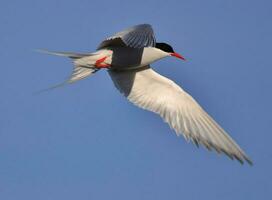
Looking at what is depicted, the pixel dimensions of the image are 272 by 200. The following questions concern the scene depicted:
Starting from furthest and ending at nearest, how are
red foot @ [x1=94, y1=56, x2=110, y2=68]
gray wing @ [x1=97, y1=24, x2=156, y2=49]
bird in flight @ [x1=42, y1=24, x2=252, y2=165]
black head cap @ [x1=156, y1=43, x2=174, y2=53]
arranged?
1. black head cap @ [x1=156, y1=43, x2=174, y2=53]
2. red foot @ [x1=94, y1=56, x2=110, y2=68]
3. bird in flight @ [x1=42, y1=24, x2=252, y2=165]
4. gray wing @ [x1=97, y1=24, x2=156, y2=49]

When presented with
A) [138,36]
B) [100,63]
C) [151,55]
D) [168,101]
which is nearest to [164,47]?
[151,55]

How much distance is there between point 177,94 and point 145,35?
208cm

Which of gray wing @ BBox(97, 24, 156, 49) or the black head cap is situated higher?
gray wing @ BBox(97, 24, 156, 49)

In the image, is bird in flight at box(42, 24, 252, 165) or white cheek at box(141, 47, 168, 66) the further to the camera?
white cheek at box(141, 47, 168, 66)

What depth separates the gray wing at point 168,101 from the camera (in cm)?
1026

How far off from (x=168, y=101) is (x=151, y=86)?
0.37 metres

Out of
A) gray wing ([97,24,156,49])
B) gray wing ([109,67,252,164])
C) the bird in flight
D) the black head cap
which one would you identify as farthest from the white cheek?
gray wing ([97,24,156,49])

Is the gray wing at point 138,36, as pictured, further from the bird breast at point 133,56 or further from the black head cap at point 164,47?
the black head cap at point 164,47

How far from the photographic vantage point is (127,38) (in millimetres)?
8852

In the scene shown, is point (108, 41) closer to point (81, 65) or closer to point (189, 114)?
point (81, 65)

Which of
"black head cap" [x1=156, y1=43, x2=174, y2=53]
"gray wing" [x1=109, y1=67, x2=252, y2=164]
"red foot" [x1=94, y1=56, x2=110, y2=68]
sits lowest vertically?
"gray wing" [x1=109, y1=67, x2=252, y2=164]

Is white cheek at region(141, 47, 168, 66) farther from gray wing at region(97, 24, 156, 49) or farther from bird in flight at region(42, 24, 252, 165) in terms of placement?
gray wing at region(97, 24, 156, 49)

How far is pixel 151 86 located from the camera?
35.8ft

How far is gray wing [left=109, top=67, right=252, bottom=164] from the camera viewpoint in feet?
33.7
